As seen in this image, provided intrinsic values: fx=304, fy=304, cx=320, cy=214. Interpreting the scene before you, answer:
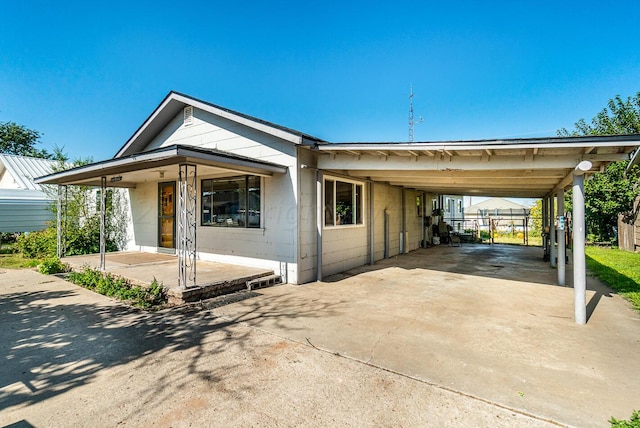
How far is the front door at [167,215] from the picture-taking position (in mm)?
9289

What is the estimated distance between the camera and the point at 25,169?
15578 millimetres

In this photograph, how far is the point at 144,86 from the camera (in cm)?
1341

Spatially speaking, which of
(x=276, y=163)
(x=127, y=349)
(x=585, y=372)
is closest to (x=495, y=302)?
(x=585, y=372)

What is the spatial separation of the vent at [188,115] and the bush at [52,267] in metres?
4.97

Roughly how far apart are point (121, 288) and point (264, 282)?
2.68 meters

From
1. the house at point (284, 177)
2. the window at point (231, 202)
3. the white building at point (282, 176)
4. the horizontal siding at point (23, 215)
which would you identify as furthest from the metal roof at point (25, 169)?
the window at point (231, 202)

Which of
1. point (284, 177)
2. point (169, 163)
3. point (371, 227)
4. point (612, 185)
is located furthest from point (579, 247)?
point (612, 185)

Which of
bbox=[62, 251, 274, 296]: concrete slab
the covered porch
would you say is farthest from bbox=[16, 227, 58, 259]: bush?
bbox=[62, 251, 274, 296]: concrete slab

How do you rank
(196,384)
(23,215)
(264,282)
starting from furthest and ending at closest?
(23,215) → (264,282) → (196,384)

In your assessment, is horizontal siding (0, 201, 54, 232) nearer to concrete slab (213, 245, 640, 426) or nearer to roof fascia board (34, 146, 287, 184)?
roof fascia board (34, 146, 287, 184)

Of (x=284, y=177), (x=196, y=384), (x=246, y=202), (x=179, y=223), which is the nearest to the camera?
(x=196, y=384)

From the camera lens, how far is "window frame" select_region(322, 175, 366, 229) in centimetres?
732

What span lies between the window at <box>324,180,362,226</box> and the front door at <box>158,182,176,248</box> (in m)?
4.92

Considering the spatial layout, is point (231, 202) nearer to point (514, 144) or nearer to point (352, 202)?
point (352, 202)
